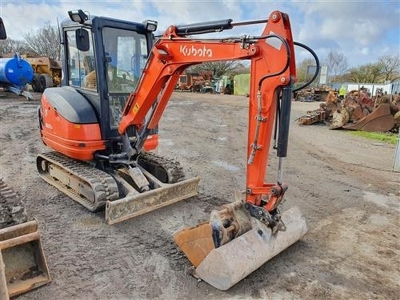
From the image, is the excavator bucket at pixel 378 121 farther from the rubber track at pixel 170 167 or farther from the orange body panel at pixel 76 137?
the orange body panel at pixel 76 137

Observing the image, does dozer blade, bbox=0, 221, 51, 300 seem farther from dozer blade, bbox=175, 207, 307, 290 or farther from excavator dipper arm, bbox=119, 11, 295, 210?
excavator dipper arm, bbox=119, 11, 295, 210

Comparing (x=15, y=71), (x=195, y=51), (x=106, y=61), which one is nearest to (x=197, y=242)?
(x=195, y=51)

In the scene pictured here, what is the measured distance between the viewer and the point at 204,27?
3.35 meters

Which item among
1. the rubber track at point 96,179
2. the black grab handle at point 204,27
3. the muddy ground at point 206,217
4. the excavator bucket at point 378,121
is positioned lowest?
the muddy ground at point 206,217

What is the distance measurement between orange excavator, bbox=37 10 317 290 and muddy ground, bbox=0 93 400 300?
18cm

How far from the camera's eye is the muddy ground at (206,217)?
304 cm

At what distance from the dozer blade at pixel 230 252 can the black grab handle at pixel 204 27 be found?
Result: 1786mm

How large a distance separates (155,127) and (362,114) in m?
9.47

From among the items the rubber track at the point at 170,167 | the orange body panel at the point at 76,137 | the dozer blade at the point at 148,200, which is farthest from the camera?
the rubber track at the point at 170,167

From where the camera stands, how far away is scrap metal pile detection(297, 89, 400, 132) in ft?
36.4

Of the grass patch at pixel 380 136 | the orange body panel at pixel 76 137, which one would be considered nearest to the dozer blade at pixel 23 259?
the orange body panel at pixel 76 137

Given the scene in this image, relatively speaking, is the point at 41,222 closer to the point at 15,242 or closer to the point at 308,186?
the point at 15,242

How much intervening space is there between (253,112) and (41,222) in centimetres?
284

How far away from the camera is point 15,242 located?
278 cm
